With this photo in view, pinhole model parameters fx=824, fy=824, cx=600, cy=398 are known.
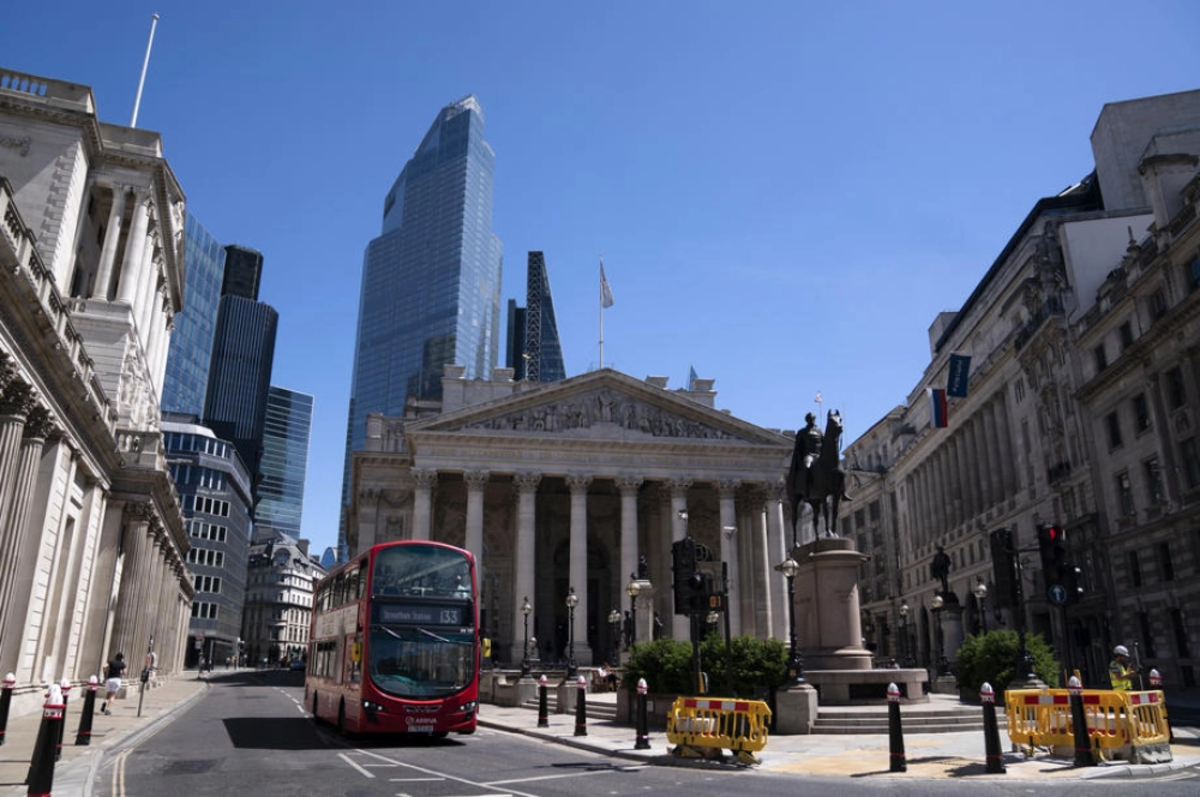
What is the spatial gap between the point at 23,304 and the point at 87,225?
26.1 m

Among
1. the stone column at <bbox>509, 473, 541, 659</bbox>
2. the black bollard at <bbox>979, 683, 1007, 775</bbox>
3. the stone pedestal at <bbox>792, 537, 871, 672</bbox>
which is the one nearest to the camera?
the black bollard at <bbox>979, 683, 1007, 775</bbox>

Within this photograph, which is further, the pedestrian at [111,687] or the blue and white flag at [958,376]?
the blue and white flag at [958,376]

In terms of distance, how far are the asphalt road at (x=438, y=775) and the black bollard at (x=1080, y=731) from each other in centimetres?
114

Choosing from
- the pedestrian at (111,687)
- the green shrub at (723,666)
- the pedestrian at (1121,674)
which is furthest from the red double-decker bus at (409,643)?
the pedestrian at (1121,674)

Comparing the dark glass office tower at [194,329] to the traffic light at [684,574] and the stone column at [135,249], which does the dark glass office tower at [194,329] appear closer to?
the stone column at [135,249]

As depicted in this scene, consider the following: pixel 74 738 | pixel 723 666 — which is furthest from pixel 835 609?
pixel 74 738

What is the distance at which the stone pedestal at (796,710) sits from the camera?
19.3m

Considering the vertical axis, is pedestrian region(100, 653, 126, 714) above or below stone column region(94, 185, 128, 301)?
below

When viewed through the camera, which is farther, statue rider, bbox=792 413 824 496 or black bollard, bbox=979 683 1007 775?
statue rider, bbox=792 413 824 496

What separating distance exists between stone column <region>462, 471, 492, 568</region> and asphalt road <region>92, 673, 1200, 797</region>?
28.7m

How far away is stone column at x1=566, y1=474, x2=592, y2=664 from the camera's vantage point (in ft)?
159

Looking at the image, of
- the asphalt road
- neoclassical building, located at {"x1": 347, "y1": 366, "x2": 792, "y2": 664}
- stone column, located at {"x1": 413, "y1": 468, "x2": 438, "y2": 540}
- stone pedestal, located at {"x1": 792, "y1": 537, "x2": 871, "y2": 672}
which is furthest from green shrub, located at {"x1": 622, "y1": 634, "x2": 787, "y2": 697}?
stone column, located at {"x1": 413, "y1": 468, "x2": 438, "y2": 540}

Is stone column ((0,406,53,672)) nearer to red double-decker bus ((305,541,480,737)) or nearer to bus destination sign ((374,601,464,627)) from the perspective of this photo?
red double-decker bus ((305,541,480,737))

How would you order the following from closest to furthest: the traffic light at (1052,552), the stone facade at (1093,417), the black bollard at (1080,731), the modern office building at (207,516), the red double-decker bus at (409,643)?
1. the black bollard at (1080,731)
2. the traffic light at (1052,552)
3. the red double-decker bus at (409,643)
4. the stone facade at (1093,417)
5. the modern office building at (207,516)
